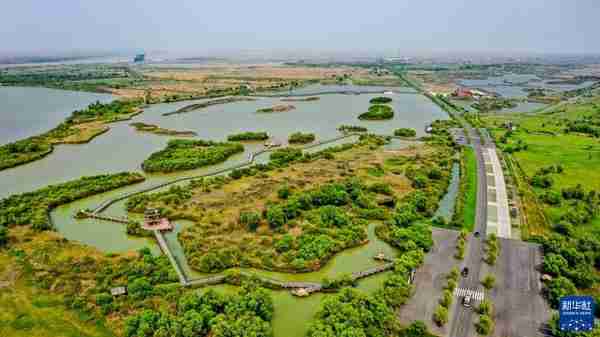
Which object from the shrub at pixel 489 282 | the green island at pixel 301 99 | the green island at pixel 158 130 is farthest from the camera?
the green island at pixel 301 99

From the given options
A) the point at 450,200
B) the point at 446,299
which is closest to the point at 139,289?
the point at 446,299

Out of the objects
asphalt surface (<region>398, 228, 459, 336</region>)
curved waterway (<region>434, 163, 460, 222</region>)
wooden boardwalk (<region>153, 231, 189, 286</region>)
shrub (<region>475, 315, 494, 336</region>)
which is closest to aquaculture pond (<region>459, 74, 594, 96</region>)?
curved waterway (<region>434, 163, 460, 222</region>)

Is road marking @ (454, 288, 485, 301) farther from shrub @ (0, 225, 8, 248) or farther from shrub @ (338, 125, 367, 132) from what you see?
shrub @ (338, 125, 367, 132)

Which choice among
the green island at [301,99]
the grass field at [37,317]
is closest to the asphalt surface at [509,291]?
the grass field at [37,317]

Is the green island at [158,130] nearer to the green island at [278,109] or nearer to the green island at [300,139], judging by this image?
the green island at [300,139]

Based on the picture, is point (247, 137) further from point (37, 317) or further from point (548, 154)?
point (548, 154)

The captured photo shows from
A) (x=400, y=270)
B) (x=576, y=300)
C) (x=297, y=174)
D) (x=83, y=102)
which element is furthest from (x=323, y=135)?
(x=83, y=102)

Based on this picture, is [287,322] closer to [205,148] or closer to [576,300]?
[576,300]
